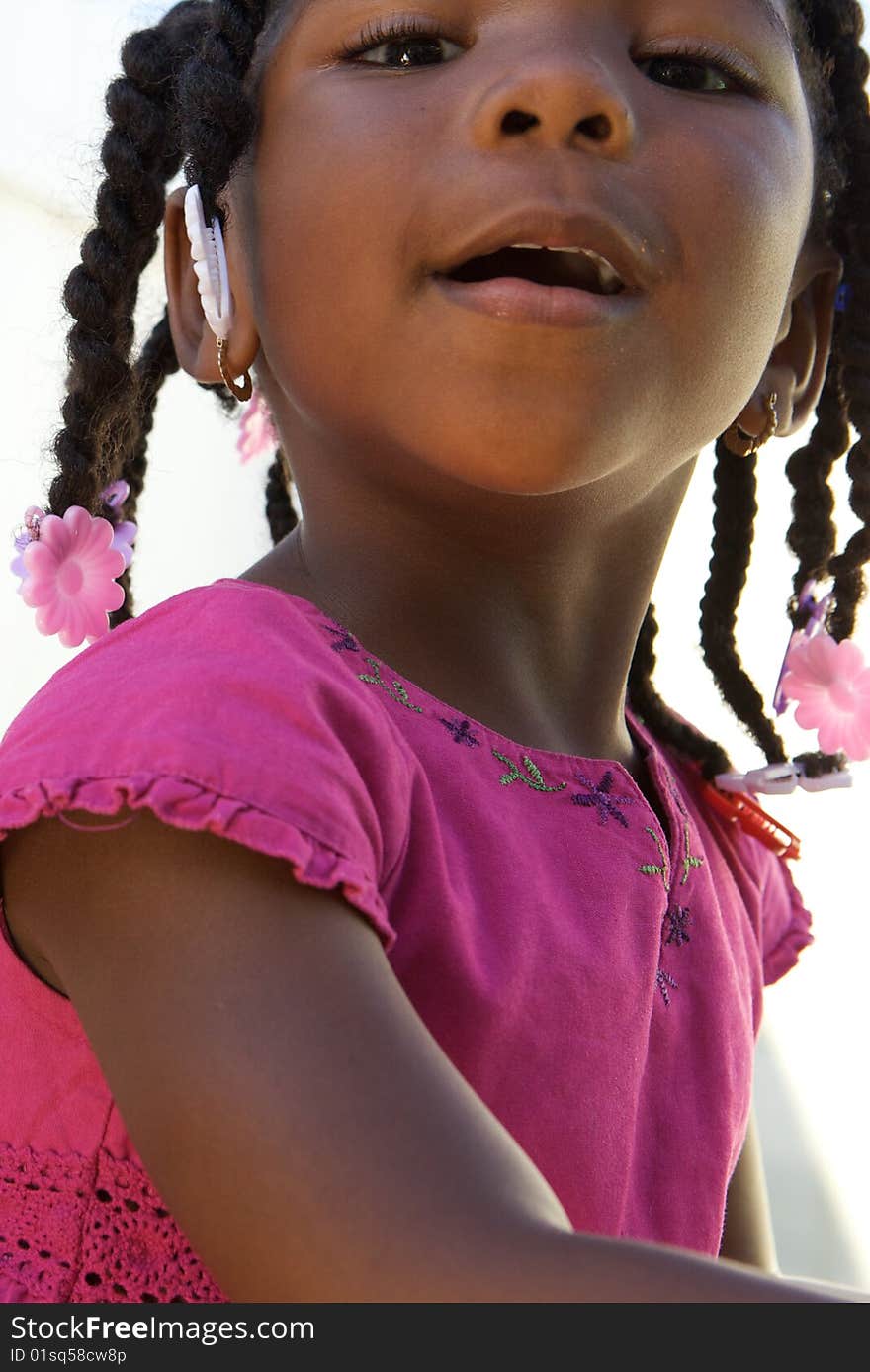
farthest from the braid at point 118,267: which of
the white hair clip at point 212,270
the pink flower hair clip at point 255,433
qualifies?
the pink flower hair clip at point 255,433

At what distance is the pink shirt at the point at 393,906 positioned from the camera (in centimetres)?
83

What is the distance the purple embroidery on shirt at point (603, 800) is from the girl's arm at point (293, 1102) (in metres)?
0.35

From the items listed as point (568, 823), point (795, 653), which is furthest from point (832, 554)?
point (568, 823)

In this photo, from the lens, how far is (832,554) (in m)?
1.63

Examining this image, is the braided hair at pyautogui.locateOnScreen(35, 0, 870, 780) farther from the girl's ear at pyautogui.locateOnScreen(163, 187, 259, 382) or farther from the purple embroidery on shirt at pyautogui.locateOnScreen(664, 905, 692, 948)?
the purple embroidery on shirt at pyautogui.locateOnScreen(664, 905, 692, 948)

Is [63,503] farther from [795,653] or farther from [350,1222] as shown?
[350,1222]

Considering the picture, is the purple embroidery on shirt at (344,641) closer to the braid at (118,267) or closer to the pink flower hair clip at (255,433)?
the braid at (118,267)

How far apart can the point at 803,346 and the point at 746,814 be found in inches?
15.6

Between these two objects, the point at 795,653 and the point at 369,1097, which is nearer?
the point at 369,1097

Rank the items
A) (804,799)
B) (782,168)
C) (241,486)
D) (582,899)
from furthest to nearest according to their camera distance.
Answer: (804,799)
(241,486)
(782,168)
(582,899)

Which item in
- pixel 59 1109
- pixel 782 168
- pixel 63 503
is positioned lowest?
pixel 59 1109

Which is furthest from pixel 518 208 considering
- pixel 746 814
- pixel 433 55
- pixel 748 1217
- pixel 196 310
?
pixel 748 1217

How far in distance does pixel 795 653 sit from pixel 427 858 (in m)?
0.71

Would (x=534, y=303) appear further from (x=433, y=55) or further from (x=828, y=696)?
(x=828, y=696)
